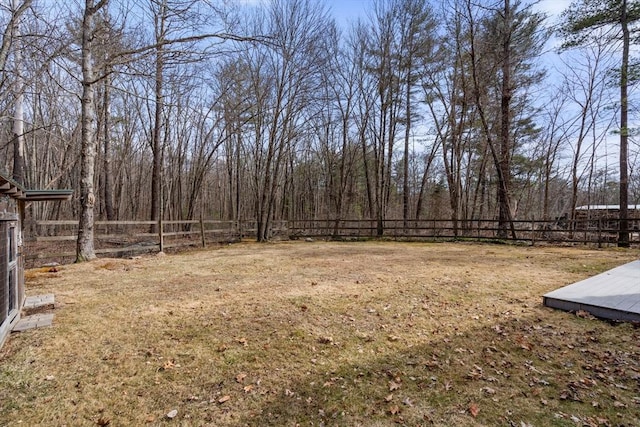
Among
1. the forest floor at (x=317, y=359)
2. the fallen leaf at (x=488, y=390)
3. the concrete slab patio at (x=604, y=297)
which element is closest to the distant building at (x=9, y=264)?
the forest floor at (x=317, y=359)

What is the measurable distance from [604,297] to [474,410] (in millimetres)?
3588

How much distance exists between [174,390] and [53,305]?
2.96 meters

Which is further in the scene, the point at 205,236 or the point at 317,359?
the point at 205,236

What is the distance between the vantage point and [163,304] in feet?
14.8

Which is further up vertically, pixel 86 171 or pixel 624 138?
pixel 624 138

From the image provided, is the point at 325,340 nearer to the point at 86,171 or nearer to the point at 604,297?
the point at 604,297

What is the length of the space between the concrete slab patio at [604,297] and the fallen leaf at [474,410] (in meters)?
2.94

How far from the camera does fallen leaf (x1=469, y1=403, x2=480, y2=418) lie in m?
2.24

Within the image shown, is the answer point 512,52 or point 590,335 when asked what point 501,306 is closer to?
point 590,335

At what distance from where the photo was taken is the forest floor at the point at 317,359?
2.27 meters

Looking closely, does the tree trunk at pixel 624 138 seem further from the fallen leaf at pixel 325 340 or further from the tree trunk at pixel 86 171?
the tree trunk at pixel 86 171

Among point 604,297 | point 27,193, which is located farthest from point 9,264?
point 604,297

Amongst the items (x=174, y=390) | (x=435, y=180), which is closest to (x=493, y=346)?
(x=174, y=390)

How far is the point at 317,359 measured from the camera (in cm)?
304
